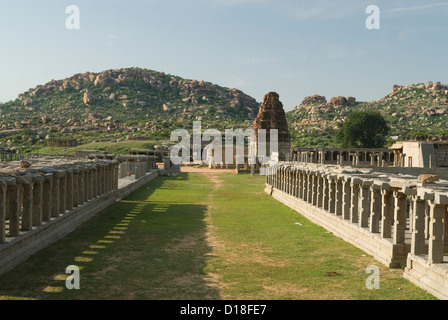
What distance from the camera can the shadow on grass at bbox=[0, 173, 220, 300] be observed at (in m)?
11.0

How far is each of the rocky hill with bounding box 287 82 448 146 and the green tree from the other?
1141cm

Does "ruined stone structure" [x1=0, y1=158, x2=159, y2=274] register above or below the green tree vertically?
below

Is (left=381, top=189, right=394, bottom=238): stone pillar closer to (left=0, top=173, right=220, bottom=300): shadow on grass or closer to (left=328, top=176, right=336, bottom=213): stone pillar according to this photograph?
(left=0, top=173, right=220, bottom=300): shadow on grass

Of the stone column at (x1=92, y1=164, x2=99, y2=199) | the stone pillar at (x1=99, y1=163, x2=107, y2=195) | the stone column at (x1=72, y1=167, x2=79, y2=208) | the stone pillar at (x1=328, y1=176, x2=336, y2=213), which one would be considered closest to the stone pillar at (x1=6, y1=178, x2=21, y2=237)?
the stone column at (x1=72, y1=167, x2=79, y2=208)

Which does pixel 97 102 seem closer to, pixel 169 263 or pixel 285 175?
pixel 285 175

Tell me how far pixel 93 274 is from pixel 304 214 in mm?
15337

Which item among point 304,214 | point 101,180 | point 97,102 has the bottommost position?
point 304,214

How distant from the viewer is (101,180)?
92.2 feet

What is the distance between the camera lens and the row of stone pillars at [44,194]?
45.0 ft

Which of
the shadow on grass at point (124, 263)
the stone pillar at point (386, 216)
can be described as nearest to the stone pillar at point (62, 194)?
the shadow on grass at point (124, 263)

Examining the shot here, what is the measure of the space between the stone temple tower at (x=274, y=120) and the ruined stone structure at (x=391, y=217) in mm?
51787

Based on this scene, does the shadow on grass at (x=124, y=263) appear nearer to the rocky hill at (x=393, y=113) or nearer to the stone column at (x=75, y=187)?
the stone column at (x=75, y=187)
